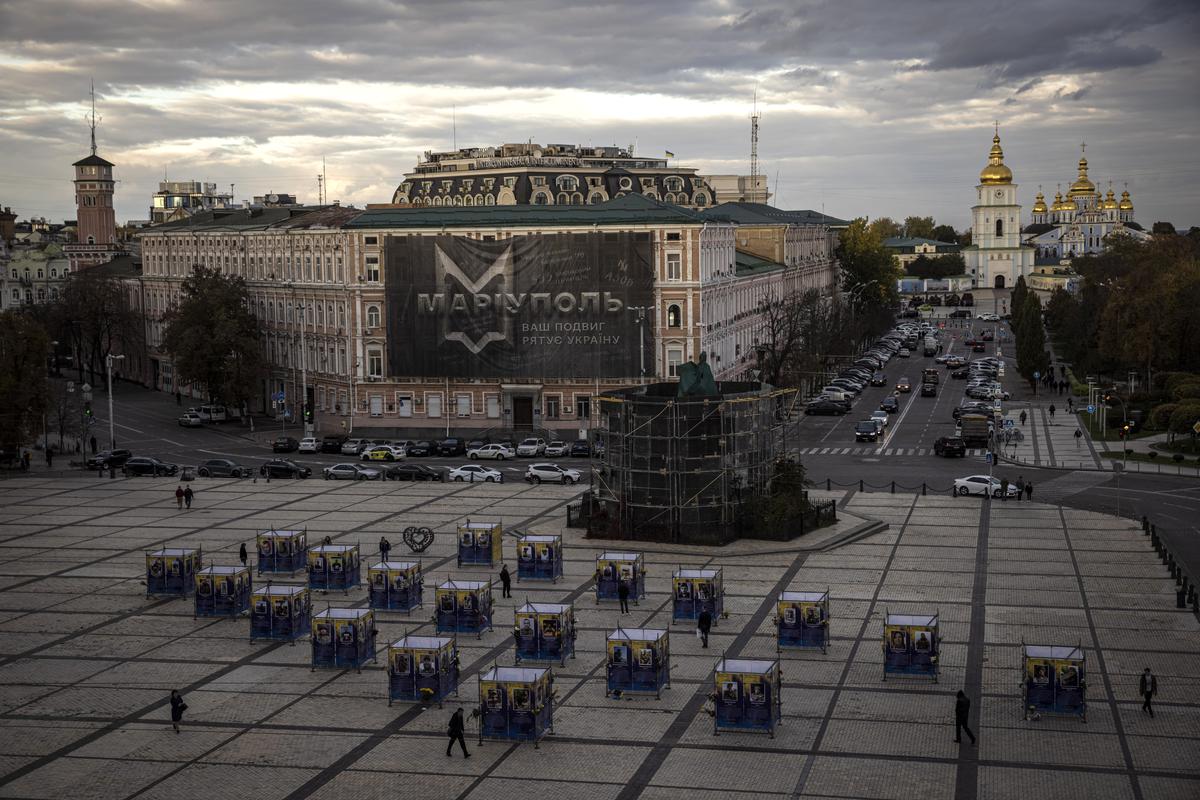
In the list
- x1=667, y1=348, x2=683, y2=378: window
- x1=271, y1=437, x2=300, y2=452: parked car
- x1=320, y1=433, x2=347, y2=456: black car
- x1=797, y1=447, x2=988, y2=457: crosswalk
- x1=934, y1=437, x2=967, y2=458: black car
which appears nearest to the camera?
x1=934, y1=437, x2=967, y2=458: black car

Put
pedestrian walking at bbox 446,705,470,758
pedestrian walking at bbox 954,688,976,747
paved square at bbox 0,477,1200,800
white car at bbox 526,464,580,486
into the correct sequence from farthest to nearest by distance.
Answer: white car at bbox 526,464,580,486 < pedestrian walking at bbox 954,688,976,747 < pedestrian walking at bbox 446,705,470,758 < paved square at bbox 0,477,1200,800

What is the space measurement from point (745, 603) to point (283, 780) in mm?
17825

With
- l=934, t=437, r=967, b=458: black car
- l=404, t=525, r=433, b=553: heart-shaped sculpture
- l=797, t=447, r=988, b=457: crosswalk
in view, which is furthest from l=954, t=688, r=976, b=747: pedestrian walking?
l=797, t=447, r=988, b=457: crosswalk

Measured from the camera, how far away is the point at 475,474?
230ft

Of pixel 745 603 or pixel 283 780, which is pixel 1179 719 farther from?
pixel 283 780

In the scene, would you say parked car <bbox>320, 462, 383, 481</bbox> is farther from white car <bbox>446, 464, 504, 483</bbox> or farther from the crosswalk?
the crosswalk

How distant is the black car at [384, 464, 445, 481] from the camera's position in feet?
232

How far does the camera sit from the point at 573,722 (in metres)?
33.0

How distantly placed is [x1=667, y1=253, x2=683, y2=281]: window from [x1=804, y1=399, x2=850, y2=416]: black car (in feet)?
59.3

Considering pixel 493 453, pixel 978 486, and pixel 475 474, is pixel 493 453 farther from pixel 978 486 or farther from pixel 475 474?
pixel 978 486

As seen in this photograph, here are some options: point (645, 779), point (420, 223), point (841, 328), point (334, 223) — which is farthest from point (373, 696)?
point (841, 328)

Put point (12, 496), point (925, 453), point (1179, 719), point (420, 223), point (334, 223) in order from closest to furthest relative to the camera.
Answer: point (1179, 719) → point (12, 496) → point (925, 453) → point (420, 223) → point (334, 223)

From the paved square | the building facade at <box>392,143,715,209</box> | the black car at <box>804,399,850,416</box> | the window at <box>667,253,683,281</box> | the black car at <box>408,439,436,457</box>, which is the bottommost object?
the paved square

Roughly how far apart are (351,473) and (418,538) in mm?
19830
